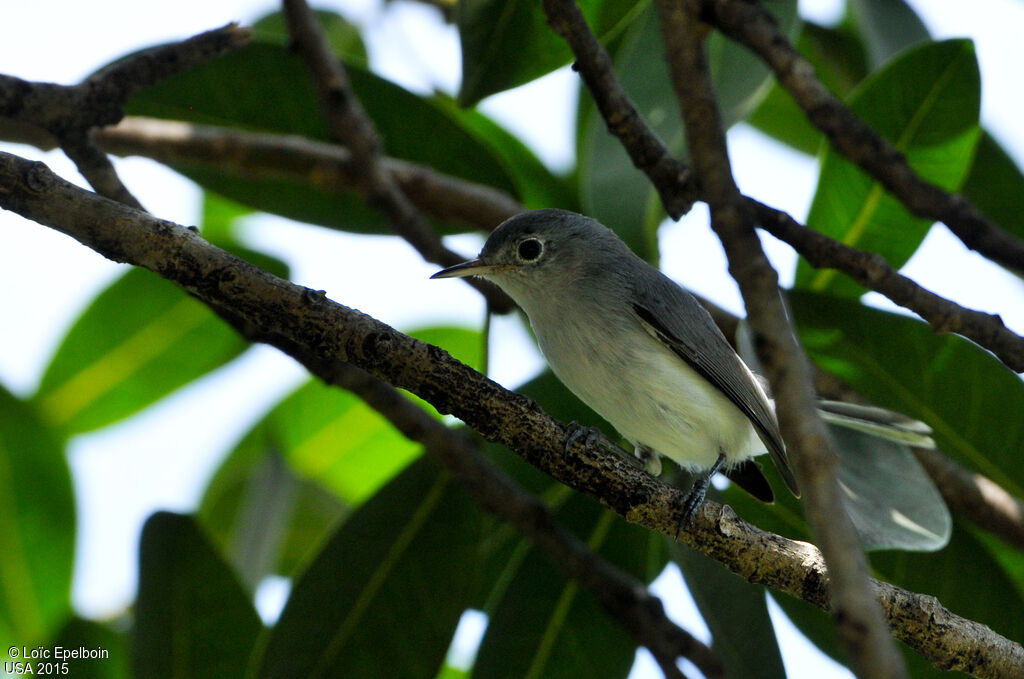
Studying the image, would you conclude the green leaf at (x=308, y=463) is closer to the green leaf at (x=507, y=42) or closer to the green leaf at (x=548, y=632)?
the green leaf at (x=548, y=632)

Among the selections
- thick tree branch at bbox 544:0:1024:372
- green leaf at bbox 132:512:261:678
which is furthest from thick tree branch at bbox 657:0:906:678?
green leaf at bbox 132:512:261:678

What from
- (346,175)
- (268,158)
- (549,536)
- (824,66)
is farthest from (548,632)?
(824,66)

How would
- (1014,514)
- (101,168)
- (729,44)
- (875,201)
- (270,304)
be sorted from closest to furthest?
(270,304), (101,168), (1014,514), (875,201), (729,44)

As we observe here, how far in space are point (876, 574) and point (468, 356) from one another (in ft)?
5.17

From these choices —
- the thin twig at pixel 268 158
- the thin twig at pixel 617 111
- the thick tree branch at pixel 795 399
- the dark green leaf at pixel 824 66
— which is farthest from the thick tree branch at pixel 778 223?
the dark green leaf at pixel 824 66

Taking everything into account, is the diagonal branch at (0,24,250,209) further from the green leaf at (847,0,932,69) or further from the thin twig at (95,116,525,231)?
the green leaf at (847,0,932,69)

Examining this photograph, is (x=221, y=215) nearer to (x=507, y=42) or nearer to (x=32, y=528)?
(x=32, y=528)

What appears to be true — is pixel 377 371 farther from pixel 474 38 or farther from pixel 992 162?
pixel 992 162

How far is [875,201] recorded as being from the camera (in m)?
2.82

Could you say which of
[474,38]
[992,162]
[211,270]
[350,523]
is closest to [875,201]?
[992,162]

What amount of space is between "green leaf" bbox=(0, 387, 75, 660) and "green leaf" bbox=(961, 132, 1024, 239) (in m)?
3.15

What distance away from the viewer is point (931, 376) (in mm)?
2611

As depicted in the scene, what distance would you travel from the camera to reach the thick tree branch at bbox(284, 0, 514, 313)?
107 inches

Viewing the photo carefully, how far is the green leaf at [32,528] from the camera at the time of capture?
2.82 m
